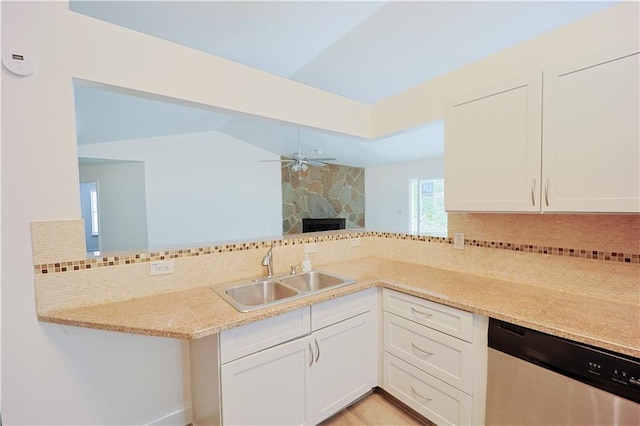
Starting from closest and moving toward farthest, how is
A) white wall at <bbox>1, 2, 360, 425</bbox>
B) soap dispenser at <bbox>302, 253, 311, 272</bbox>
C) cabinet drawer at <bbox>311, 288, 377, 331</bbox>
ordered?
1. white wall at <bbox>1, 2, 360, 425</bbox>
2. cabinet drawer at <bbox>311, 288, 377, 331</bbox>
3. soap dispenser at <bbox>302, 253, 311, 272</bbox>

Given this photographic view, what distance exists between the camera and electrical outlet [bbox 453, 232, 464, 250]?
2.05 metres

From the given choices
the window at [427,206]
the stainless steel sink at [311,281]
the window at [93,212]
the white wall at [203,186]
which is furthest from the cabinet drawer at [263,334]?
the window at [427,206]

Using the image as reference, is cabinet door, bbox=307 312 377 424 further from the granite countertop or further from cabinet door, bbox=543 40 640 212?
cabinet door, bbox=543 40 640 212

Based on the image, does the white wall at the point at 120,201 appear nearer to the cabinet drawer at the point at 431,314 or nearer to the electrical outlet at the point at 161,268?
the electrical outlet at the point at 161,268

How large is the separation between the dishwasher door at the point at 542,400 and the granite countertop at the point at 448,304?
0.20 meters

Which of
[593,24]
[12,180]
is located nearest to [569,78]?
[593,24]

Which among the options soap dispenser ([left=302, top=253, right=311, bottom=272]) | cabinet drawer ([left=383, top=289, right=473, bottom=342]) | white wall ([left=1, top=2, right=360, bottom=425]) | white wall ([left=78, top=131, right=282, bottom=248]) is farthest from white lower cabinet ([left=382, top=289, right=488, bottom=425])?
white wall ([left=78, top=131, right=282, bottom=248])

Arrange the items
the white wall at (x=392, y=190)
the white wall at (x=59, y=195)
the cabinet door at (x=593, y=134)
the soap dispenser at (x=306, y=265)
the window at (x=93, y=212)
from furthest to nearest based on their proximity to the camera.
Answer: the white wall at (x=392, y=190) < the window at (x=93, y=212) < the soap dispenser at (x=306, y=265) < the white wall at (x=59, y=195) < the cabinet door at (x=593, y=134)

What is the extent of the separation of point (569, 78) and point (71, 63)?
7.79 feet

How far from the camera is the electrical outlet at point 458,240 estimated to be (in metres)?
2.05

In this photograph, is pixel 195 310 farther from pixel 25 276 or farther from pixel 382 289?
pixel 382 289

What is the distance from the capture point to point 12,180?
126 centimetres

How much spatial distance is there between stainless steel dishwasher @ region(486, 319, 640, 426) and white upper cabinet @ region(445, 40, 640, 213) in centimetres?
61

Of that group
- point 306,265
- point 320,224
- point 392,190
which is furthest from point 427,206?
point 306,265
